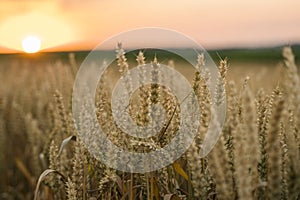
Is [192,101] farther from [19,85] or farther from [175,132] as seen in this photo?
[19,85]

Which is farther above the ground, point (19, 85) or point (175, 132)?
point (19, 85)

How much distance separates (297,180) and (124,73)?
596mm

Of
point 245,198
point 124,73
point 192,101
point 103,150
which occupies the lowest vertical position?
point 245,198

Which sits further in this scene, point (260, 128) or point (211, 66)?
point (211, 66)

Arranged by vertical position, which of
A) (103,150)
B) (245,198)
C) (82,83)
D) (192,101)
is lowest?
(245,198)

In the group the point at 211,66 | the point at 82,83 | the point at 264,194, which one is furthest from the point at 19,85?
the point at 264,194

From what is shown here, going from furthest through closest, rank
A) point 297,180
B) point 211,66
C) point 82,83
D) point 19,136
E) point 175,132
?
1. point 19,136
2. point 82,83
3. point 211,66
4. point 175,132
5. point 297,180

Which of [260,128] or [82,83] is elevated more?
[82,83]

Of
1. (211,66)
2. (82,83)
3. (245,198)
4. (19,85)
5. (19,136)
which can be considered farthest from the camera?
(19,85)

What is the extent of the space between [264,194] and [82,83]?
132 cm

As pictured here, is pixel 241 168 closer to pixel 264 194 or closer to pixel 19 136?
pixel 264 194

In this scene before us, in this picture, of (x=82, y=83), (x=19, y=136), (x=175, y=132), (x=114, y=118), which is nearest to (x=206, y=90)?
(x=175, y=132)

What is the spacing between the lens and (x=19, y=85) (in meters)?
6.26

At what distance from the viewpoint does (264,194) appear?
1.43 metres
